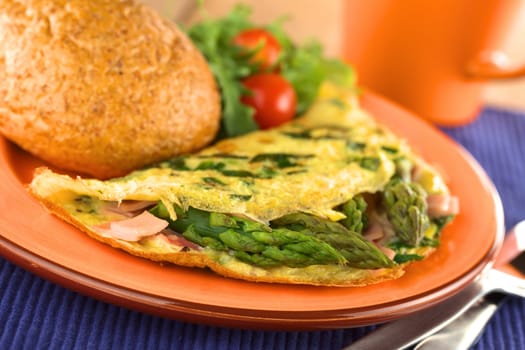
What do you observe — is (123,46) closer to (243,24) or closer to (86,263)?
(86,263)

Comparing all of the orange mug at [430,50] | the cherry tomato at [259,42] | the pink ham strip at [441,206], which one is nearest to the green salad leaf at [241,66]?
the cherry tomato at [259,42]

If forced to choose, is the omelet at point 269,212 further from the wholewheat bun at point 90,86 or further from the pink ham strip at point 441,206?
the wholewheat bun at point 90,86

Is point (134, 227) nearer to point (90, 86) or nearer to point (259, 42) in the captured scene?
point (90, 86)

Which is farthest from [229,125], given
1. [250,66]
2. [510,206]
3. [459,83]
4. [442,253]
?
[459,83]

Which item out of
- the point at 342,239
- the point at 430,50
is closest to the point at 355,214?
the point at 342,239

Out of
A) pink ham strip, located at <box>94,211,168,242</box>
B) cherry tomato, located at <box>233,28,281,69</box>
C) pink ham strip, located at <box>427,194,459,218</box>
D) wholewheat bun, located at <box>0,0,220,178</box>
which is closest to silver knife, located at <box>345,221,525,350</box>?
pink ham strip, located at <box>427,194,459,218</box>

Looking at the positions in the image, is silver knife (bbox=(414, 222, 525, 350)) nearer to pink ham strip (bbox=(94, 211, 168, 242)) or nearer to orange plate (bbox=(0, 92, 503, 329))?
orange plate (bbox=(0, 92, 503, 329))
